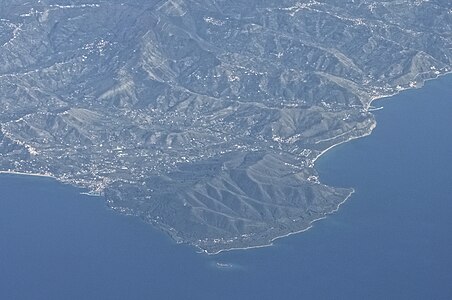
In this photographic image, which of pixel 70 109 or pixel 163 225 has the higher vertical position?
pixel 70 109

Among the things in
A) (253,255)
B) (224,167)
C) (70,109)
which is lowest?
(253,255)

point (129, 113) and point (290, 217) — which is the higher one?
point (129, 113)

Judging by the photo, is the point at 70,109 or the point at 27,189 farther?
the point at 70,109

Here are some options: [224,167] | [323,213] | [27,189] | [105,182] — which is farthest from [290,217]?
[27,189]

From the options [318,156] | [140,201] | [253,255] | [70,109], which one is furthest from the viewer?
[70,109]

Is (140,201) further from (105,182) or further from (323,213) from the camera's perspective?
(323,213)

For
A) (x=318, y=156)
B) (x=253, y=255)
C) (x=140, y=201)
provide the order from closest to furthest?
(x=253, y=255), (x=140, y=201), (x=318, y=156)

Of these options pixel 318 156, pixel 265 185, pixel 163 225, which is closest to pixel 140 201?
pixel 163 225

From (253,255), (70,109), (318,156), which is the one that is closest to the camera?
Result: (253,255)

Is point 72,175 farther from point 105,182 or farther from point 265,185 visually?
point 265,185
